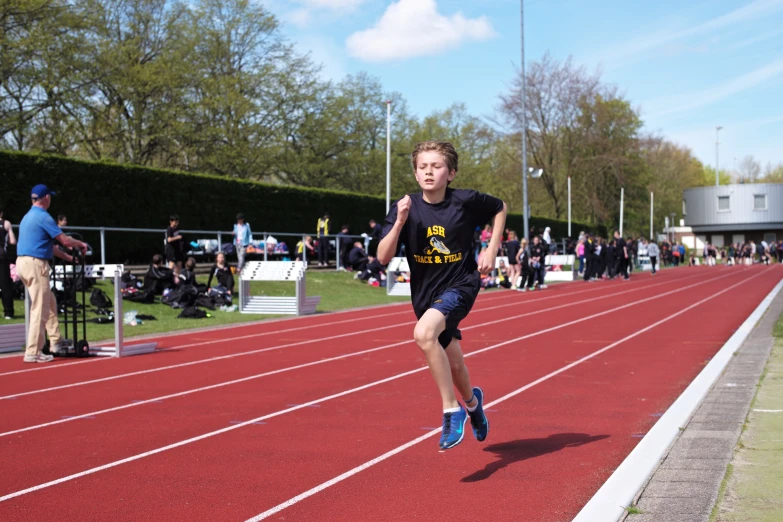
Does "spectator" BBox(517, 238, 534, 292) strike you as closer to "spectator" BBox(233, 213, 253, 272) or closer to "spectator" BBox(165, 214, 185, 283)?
"spectator" BBox(233, 213, 253, 272)

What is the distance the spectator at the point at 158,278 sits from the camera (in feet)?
59.7

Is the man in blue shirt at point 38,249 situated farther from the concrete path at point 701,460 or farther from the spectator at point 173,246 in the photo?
the spectator at point 173,246

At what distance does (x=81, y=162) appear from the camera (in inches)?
→ 882

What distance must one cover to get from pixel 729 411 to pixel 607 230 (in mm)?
64798

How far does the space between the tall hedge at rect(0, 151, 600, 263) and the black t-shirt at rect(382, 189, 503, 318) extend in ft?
53.3

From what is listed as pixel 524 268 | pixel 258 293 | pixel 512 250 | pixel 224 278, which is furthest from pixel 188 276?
pixel 524 268

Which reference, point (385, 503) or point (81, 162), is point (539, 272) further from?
point (385, 503)

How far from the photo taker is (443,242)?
203 inches

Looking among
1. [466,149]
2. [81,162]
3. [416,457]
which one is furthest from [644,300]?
[466,149]

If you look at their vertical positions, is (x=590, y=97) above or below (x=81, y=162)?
above

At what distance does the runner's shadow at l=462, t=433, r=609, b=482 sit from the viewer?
530cm

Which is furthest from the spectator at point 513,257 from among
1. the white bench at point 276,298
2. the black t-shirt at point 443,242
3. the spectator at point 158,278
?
the black t-shirt at point 443,242

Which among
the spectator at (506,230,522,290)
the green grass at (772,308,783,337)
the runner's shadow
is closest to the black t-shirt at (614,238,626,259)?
the spectator at (506,230,522,290)

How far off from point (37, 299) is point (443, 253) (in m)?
6.89
